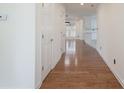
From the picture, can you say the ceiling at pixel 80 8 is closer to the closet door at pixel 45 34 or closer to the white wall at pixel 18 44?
the closet door at pixel 45 34

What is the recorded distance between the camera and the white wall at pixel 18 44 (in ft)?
10.2

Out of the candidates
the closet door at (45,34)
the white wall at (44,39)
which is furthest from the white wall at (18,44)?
the closet door at (45,34)

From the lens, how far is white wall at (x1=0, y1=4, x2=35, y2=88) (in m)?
3.11

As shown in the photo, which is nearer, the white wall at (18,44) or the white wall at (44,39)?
the white wall at (18,44)

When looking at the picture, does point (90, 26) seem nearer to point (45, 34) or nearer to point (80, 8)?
point (80, 8)

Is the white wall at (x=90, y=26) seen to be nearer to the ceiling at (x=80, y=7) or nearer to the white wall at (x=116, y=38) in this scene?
the ceiling at (x=80, y=7)

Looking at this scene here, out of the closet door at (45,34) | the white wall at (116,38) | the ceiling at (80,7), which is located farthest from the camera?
the ceiling at (80,7)

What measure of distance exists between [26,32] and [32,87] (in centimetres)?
90

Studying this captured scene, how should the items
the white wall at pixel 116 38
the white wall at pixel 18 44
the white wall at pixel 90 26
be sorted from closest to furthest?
the white wall at pixel 18 44, the white wall at pixel 116 38, the white wall at pixel 90 26

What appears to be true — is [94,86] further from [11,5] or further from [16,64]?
[11,5]

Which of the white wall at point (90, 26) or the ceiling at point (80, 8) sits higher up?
the ceiling at point (80, 8)

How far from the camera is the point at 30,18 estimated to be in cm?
311

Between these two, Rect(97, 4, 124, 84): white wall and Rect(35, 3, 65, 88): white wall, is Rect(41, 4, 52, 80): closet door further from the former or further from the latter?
Rect(97, 4, 124, 84): white wall

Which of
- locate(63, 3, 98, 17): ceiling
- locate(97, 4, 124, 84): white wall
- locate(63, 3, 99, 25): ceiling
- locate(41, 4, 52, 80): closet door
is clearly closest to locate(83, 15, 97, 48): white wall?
locate(63, 3, 99, 25): ceiling
